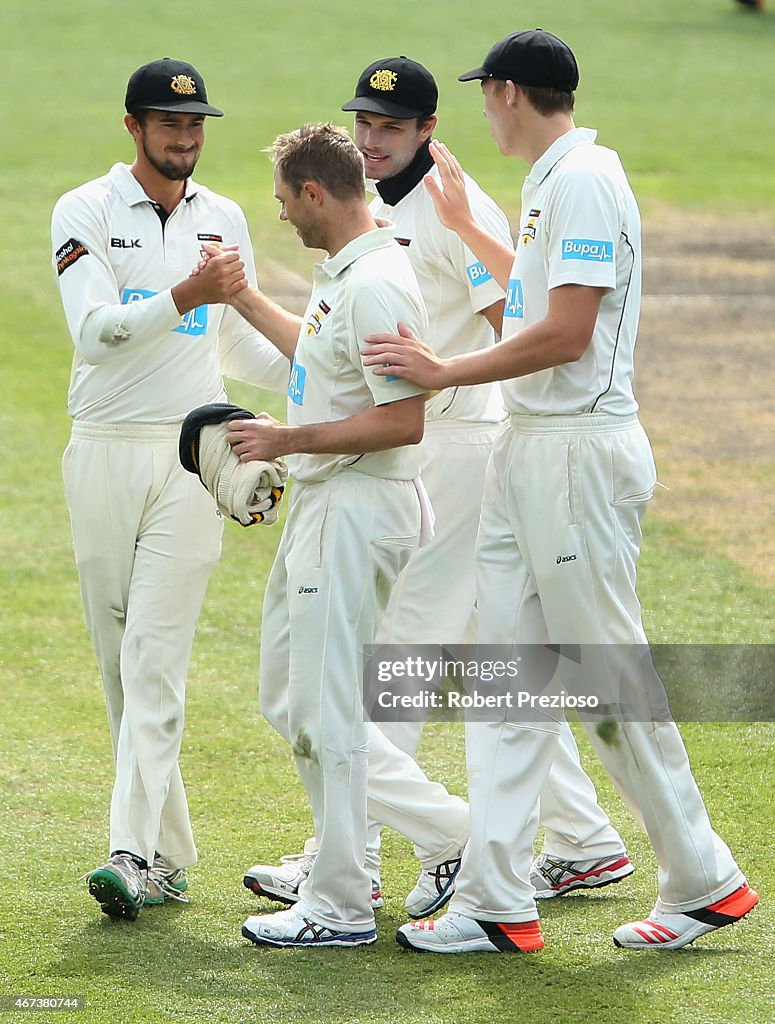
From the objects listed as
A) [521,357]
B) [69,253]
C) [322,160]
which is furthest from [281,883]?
[322,160]

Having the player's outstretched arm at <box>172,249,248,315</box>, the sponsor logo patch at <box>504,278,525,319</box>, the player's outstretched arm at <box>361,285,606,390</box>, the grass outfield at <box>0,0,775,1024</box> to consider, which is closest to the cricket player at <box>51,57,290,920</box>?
the player's outstretched arm at <box>172,249,248,315</box>

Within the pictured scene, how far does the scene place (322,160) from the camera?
170 inches

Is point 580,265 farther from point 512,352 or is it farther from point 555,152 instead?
point 555,152

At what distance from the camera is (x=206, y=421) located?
4477mm

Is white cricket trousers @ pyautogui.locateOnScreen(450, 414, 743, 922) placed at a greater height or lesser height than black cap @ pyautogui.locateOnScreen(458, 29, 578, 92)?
lesser

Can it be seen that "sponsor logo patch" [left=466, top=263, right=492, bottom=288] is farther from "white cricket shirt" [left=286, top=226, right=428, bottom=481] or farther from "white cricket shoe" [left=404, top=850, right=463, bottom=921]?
"white cricket shoe" [left=404, top=850, right=463, bottom=921]

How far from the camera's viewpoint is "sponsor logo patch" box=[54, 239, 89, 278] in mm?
4848

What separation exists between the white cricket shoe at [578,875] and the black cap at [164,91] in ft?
8.63

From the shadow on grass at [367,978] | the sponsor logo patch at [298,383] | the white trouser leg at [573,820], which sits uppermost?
the sponsor logo patch at [298,383]

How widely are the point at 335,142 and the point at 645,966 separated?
7.98ft

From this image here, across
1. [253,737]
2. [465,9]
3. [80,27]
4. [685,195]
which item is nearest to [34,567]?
[253,737]

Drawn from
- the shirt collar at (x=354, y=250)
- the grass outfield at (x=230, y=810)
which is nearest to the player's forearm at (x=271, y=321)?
the shirt collar at (x=354, y=250)

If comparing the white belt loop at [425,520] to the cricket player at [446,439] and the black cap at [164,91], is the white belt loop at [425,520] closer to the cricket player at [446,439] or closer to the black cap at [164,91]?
the cricket player at [446,439]

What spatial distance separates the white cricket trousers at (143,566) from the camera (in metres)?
4.90
